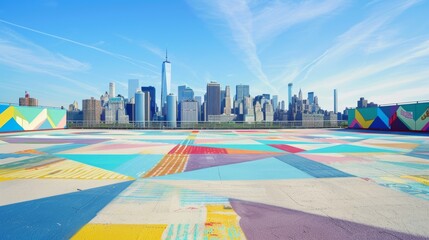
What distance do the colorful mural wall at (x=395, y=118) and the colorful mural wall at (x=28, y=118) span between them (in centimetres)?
4412

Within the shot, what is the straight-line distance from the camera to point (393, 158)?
9445 millimetres

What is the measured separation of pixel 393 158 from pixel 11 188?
13.4 m

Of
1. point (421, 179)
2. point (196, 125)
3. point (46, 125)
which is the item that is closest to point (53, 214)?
point (421, 179)

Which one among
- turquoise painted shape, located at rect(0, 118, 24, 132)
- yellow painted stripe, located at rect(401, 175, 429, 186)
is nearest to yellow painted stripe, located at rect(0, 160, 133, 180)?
yellow painted stripe, located at rect(401, 175, 429, 186)

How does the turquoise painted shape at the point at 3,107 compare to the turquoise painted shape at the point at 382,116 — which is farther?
the turquoise painted shape at the point at 382,116

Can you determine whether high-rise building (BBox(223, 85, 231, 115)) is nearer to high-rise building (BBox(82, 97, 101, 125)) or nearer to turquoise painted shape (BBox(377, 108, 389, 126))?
high-rise building (BBox(82, 97, 101, 125))

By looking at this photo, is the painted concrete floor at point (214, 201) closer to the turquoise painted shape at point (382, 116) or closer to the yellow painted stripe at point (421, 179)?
the yellow painted stripe at point (421, 179)

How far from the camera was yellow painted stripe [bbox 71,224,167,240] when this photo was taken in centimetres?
331

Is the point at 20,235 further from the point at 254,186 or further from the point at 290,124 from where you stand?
the point at 290,124

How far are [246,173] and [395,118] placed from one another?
29.6m

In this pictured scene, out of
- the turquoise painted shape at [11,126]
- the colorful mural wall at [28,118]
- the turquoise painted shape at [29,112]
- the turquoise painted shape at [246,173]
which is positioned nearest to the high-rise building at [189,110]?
the colorful mural wall at [28,118]

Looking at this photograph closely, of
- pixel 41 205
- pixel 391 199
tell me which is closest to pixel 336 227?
pixel 391 199

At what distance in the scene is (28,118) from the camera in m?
27.0

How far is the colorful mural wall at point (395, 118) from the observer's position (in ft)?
81.0
